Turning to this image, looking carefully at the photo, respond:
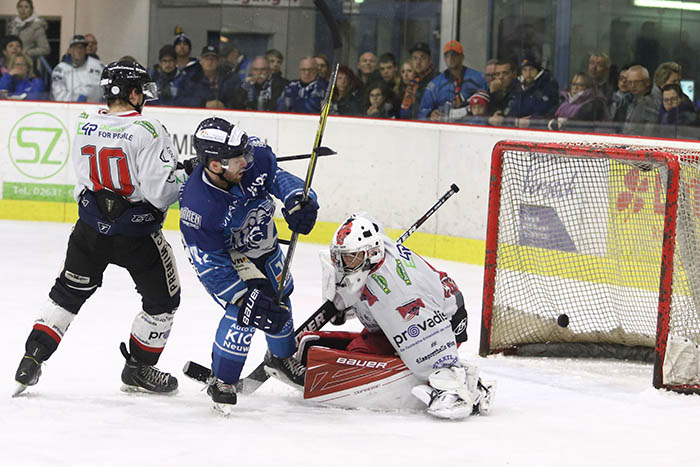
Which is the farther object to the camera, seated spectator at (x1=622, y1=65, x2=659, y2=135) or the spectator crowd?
the spectator crowd

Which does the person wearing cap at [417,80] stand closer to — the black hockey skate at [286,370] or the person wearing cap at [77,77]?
the person wearing cap at [77,77]

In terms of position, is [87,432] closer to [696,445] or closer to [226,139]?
[226,139]

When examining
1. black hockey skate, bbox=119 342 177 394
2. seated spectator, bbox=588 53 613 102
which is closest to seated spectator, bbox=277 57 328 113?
seated spectator, bbox=588 53 613 102

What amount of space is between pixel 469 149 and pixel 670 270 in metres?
3.20

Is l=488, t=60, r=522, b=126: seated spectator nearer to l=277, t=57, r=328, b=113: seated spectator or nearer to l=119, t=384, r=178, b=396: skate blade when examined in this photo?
l=277, t=57, r=328, b=113: seated spectator

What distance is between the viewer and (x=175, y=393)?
3.94 meters

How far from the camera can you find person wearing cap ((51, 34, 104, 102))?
345 inches

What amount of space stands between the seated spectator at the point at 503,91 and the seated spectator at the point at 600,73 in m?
0.51

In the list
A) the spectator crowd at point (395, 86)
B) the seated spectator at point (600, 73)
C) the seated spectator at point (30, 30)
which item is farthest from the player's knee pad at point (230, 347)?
the seated spectator at point (30, 30)

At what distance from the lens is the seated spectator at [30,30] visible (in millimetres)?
9227

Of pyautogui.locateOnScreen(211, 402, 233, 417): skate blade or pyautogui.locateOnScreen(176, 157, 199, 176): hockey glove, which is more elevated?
pyautogui.locateOnScreen(176, 157, 199, 176): hockey glove

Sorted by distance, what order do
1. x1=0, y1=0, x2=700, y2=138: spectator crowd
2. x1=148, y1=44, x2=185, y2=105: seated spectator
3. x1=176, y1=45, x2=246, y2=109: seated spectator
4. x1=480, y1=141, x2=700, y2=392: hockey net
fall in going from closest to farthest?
1. x1=480, y1=141, x2=700, y2=392: hockey net
2. x1=0, y1=0, x2=700, y2=138: spectator crowd
3. x1=176, y1=45, x2=246, y2=109: seated spectator
4. x1=148, y1=44, x2=185, y2=105: seated spectator

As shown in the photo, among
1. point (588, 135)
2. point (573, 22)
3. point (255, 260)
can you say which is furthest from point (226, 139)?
point (573, 22)

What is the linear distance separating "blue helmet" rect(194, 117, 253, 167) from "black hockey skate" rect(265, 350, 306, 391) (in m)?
0.79
